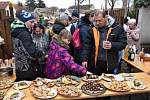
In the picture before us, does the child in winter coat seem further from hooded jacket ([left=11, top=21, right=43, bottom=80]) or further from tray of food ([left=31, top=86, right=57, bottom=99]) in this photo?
tray of food ([left=31, top=86, right=57, bottom=99])

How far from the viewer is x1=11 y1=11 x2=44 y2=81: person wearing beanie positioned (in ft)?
11.5

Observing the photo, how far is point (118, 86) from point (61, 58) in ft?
2.90

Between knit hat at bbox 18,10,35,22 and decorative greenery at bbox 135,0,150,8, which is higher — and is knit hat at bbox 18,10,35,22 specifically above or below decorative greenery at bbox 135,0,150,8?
below

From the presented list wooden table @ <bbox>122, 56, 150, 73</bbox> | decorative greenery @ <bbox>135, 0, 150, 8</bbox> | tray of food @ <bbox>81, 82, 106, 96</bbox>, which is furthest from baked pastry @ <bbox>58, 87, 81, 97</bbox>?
decorative greenery @ <bbox>135, 0, 150, 8</bbox>

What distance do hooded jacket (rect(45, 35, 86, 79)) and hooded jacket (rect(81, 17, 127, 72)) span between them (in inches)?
20.1

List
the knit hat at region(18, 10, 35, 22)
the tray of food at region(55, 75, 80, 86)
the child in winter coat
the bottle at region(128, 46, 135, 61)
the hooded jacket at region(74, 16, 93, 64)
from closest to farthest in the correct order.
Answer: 1. the tray of food at region(55, 75, 80, 86)
2. the child in winter coat
3. the knit hat at region(18, 10, 35, 22)
4. the hooded jacket at region(74, 16, 93, 64)
5. the bottle at region(128, 46, 135, 61)

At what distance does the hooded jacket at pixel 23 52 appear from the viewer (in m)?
3.49

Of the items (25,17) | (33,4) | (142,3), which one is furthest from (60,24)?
(33,4)

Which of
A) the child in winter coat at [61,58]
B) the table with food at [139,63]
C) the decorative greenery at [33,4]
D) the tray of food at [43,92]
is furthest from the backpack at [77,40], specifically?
the decorative greenery at [33,4]

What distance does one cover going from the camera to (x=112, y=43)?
12.7 feet

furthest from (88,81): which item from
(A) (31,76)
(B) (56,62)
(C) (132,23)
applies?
(C) (132,23)

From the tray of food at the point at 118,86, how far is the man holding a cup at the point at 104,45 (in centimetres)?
65

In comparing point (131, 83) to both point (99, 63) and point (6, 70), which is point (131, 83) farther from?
point (6, 70)

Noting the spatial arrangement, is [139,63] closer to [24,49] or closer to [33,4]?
[24,49]
